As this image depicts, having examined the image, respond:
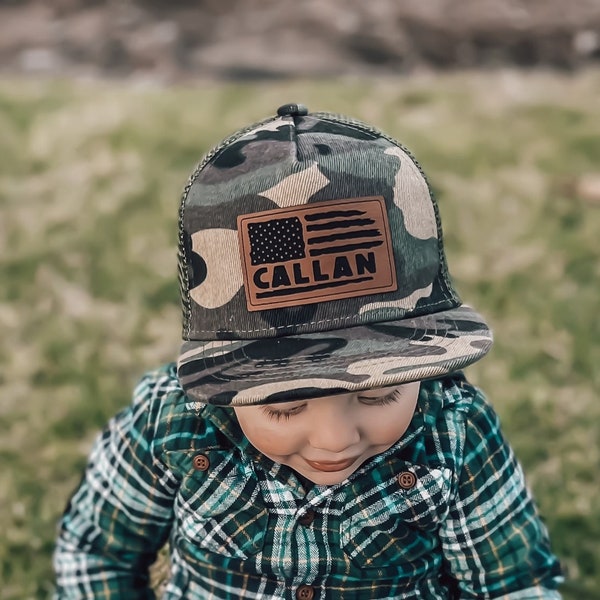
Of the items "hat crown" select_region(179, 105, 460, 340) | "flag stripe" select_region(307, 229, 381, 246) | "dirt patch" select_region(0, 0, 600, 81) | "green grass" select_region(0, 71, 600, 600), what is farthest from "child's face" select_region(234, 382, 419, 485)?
"dirt patch" select_region(0, 0, 600, 81)

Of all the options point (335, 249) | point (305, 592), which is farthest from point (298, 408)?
point (305, 592)

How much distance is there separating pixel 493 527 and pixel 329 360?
1.71 ft

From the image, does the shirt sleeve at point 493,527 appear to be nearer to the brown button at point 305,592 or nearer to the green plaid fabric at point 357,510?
the green plaid fabric at point 357,510

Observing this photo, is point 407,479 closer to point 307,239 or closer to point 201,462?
point 201,462

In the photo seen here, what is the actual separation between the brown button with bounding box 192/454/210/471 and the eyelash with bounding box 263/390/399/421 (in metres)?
0.28

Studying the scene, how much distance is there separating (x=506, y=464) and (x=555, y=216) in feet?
7.50

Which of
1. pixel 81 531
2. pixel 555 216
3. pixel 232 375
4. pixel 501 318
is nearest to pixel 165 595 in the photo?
pixel 81 531

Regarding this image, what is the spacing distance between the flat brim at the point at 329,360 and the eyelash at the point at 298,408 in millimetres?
73

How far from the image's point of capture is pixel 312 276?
4.66 feet

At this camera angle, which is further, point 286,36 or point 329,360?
point 286,36

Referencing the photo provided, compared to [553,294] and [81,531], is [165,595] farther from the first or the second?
[553,294]

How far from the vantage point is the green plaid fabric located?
165 centimetres

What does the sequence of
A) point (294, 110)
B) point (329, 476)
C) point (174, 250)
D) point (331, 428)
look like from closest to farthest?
point (331, 428)
point (329, 476)
point (294, 110)
point (174, 250)

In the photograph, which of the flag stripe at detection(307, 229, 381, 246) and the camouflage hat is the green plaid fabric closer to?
the camouflage hat
